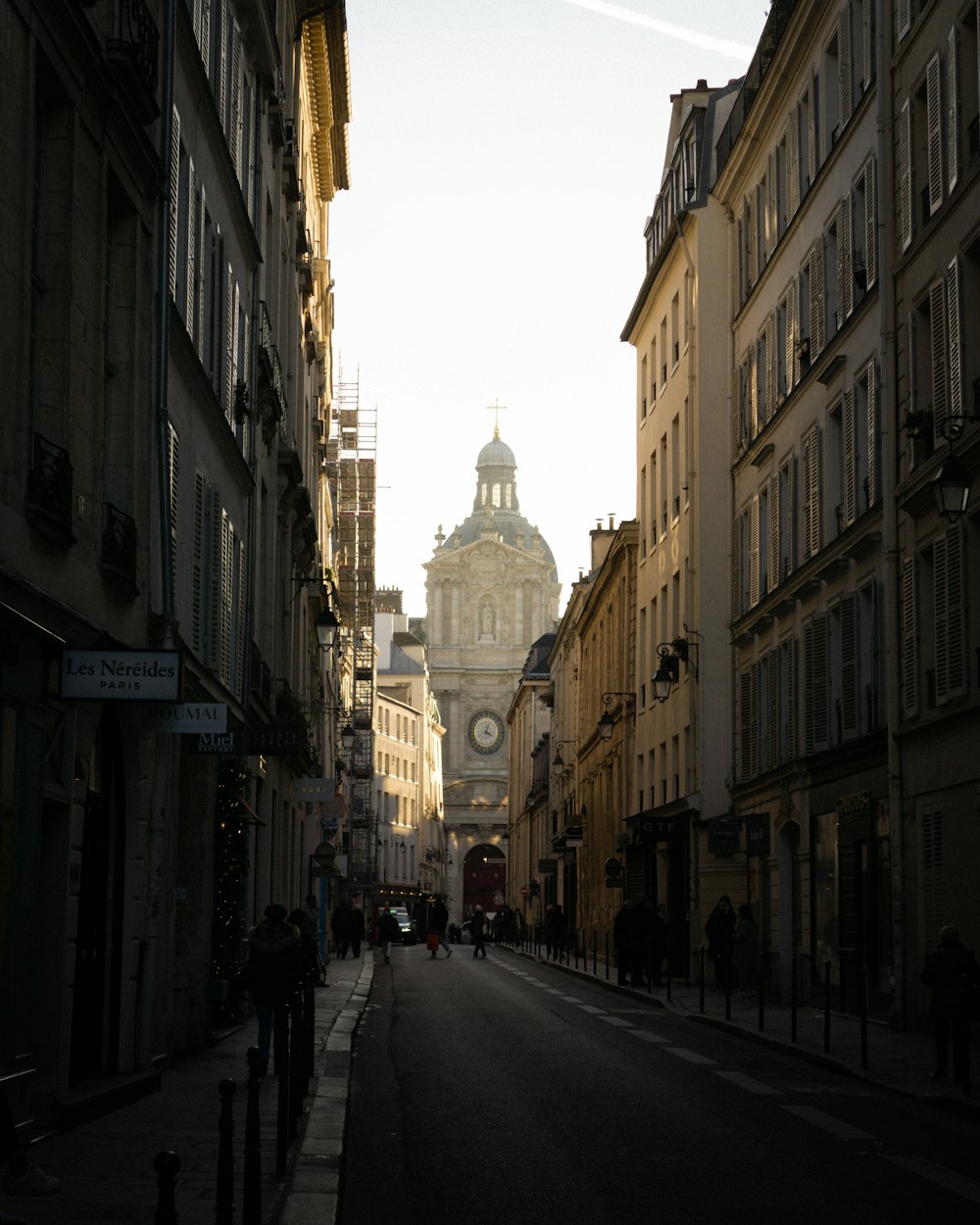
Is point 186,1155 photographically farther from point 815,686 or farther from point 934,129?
point 815,686

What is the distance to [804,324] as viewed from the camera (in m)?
31.5

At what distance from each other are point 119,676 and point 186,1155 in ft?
9.78

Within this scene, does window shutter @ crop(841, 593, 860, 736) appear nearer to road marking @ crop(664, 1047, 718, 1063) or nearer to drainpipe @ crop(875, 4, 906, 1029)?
drainpipe @ crop(875, 4, 906, 1029)

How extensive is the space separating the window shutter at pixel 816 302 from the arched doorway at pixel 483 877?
123m

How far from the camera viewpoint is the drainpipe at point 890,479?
78.5 ft

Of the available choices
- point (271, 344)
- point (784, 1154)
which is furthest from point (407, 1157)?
point (271, 344)

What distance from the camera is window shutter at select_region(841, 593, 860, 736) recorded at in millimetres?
27484

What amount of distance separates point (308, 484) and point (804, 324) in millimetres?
15207

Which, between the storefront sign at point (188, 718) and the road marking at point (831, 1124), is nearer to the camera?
the road marking at point (831, 1124)

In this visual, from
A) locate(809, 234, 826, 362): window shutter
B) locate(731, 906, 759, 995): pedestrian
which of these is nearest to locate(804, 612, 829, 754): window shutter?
locate(731, 906, 759, 995): pedestrian

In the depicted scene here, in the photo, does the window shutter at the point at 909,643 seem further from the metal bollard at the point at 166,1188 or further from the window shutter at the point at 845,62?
the metal bollard at the point at 166,1188

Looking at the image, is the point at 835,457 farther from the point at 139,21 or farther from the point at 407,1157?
the point at 407,1157

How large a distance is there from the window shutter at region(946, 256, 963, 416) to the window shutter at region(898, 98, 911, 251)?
2087 mm

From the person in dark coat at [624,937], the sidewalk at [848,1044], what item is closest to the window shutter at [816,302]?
the sidewalk at [848,1044]
